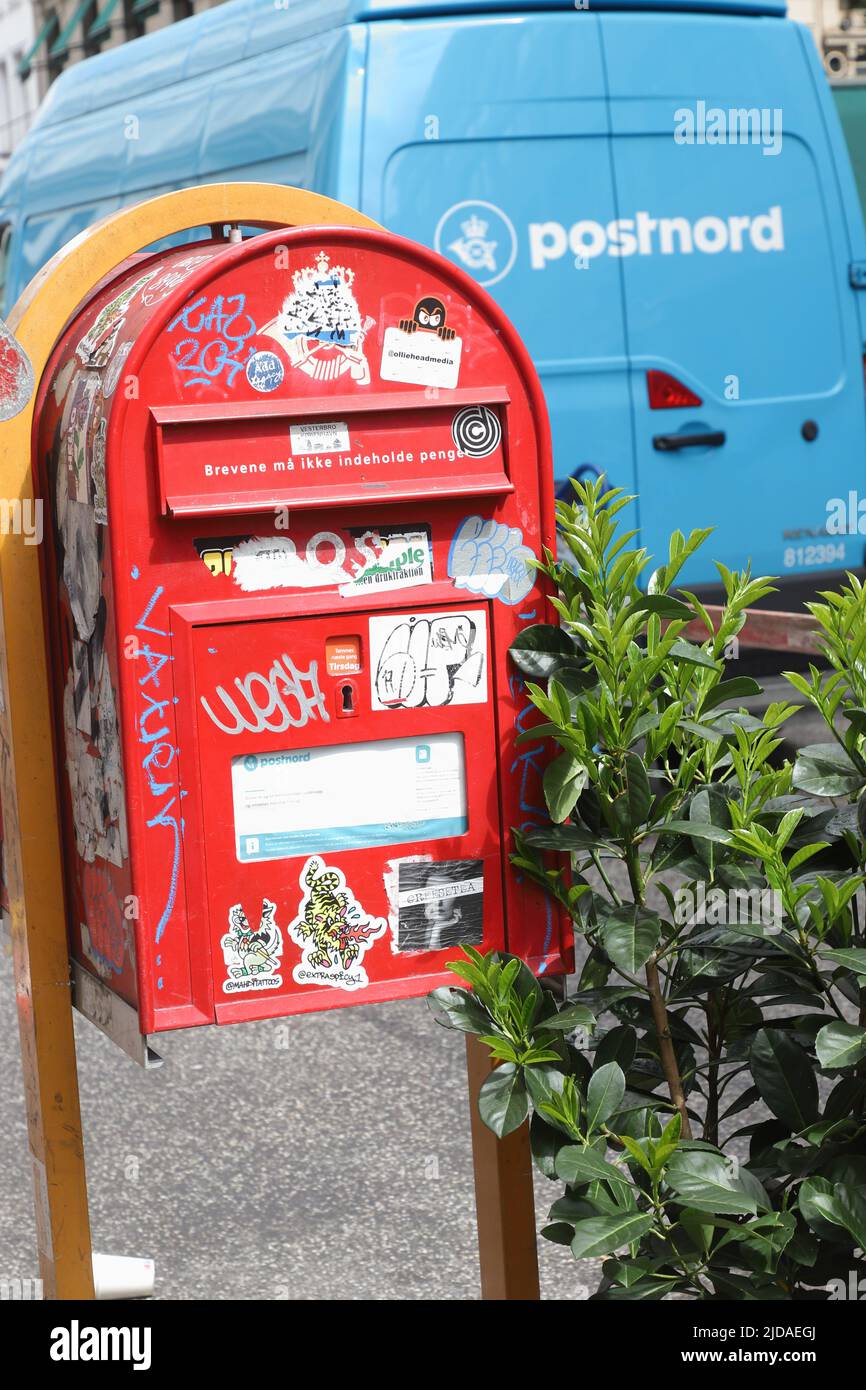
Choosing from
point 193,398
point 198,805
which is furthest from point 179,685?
point 193,398

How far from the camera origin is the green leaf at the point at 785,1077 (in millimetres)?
2455

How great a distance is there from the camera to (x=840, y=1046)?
2326 millimetres

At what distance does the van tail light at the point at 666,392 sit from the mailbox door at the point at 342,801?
12.2 ft

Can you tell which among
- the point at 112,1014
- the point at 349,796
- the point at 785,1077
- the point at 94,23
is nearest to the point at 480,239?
the point at 349,796

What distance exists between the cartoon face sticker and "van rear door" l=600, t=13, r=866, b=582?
11.6 feet

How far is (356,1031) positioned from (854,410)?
2987 millimetres

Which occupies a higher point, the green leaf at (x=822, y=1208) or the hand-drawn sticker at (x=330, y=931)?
the hand-drawn sticker at (x=330, y=931)

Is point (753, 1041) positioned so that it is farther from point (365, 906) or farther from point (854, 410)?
point (854, 410)

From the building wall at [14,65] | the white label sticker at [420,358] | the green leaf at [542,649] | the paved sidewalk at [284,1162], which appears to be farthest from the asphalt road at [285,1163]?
the building wall at [14,65]

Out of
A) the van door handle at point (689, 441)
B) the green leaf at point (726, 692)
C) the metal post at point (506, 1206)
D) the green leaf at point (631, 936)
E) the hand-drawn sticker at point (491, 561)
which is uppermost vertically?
the van door handle at point (689, 441)

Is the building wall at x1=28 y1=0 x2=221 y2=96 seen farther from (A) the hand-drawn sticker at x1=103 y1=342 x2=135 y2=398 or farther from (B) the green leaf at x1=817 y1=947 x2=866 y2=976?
(B) the green leaf at x1=817 y1=947 x2=866 y2=976

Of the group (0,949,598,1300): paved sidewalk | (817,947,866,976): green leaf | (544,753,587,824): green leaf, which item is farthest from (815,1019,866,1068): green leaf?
(0,949,598,1300): paved sidewalk

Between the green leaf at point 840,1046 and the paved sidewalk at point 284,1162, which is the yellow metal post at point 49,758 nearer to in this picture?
the paved sidewalk at point 284,1162

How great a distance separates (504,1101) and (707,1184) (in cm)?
28
